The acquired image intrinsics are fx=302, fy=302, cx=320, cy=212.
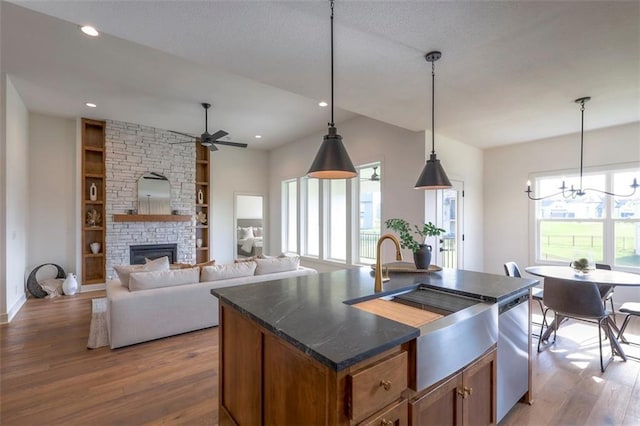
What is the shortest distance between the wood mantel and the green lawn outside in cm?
697

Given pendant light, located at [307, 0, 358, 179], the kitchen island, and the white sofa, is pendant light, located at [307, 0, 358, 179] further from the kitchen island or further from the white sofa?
the white sofa

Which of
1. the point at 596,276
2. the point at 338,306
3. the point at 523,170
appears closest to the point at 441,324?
the point at 338,306

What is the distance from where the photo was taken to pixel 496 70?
271 centimetres

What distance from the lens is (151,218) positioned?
245 inches

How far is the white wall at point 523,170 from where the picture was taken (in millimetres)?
4402

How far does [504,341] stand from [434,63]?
2.22 m

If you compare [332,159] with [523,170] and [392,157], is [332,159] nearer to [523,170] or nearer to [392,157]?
[392,157]

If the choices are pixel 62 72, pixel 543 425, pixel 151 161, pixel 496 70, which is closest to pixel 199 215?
pixel 151 161

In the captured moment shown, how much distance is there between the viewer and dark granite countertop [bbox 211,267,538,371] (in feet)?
3.79

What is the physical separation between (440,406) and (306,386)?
75 centimetres

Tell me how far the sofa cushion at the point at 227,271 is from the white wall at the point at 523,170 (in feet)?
14.9

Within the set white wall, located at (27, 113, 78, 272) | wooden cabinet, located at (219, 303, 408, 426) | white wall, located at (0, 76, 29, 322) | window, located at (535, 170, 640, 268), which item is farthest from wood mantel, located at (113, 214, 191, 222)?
window, located at (535, 170, 640, 268)

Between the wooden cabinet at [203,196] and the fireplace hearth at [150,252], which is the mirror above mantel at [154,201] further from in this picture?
the wooden cabinet at [203,196]

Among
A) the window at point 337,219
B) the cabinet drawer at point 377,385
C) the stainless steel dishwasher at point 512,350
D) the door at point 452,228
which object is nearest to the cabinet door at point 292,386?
the cabinet drawer at point 377,385
